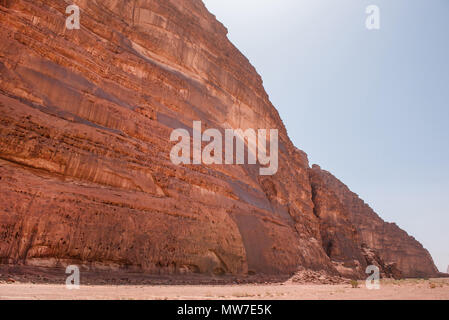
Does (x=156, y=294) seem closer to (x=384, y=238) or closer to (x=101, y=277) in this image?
(x=101, y=277)

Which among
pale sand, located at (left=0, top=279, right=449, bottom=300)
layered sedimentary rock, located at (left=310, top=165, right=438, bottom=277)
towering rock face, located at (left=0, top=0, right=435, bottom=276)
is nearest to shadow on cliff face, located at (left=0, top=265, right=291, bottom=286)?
towering rock face, located at (left=0, top=0, right=435, bottom=276)

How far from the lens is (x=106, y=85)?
53.2ft

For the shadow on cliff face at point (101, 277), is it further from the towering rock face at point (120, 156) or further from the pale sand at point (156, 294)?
the pale sand at point (156, 294)

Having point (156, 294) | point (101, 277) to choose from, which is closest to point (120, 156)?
point (101, 277)

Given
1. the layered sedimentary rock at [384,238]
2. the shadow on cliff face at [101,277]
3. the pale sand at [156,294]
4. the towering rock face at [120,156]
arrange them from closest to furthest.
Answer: the pale sand at [156,294] → the shadow on cliff face at [101,277] → the towering rock face at [120,156] → the layered sedimentary rock at [384,238]

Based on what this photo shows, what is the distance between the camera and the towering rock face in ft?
35.2

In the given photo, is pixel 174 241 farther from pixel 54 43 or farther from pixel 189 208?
pixel 54 43

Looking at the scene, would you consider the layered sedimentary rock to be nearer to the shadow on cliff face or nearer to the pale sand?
the shadow on cliff face

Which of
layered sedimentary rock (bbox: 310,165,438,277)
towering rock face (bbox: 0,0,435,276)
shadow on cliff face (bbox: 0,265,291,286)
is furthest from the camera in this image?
layered sedimentary rock (bbox: 310,165,438,277)

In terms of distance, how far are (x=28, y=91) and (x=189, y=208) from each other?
894 cm

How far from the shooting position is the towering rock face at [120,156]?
10.7 metres

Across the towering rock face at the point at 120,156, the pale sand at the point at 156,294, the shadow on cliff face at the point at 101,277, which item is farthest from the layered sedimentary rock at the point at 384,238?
the pale sand at the point at 156,294

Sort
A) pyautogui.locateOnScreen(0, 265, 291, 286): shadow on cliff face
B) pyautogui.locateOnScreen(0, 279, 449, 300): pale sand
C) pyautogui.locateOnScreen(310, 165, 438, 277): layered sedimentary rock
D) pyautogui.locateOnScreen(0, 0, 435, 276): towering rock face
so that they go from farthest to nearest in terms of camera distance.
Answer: pyautogui.locateOnScreen(310, 165, 438, 277): layered sedimentary rock, pyautogui.locateOnScreen(0, 0, 435, 276): towering rock face, pyautogui.locateOnScreen(0, 265, 291, 286): shadow on cliff face, pyautogui.locateOnScreen(0, 279, 449, 300): pale sand
